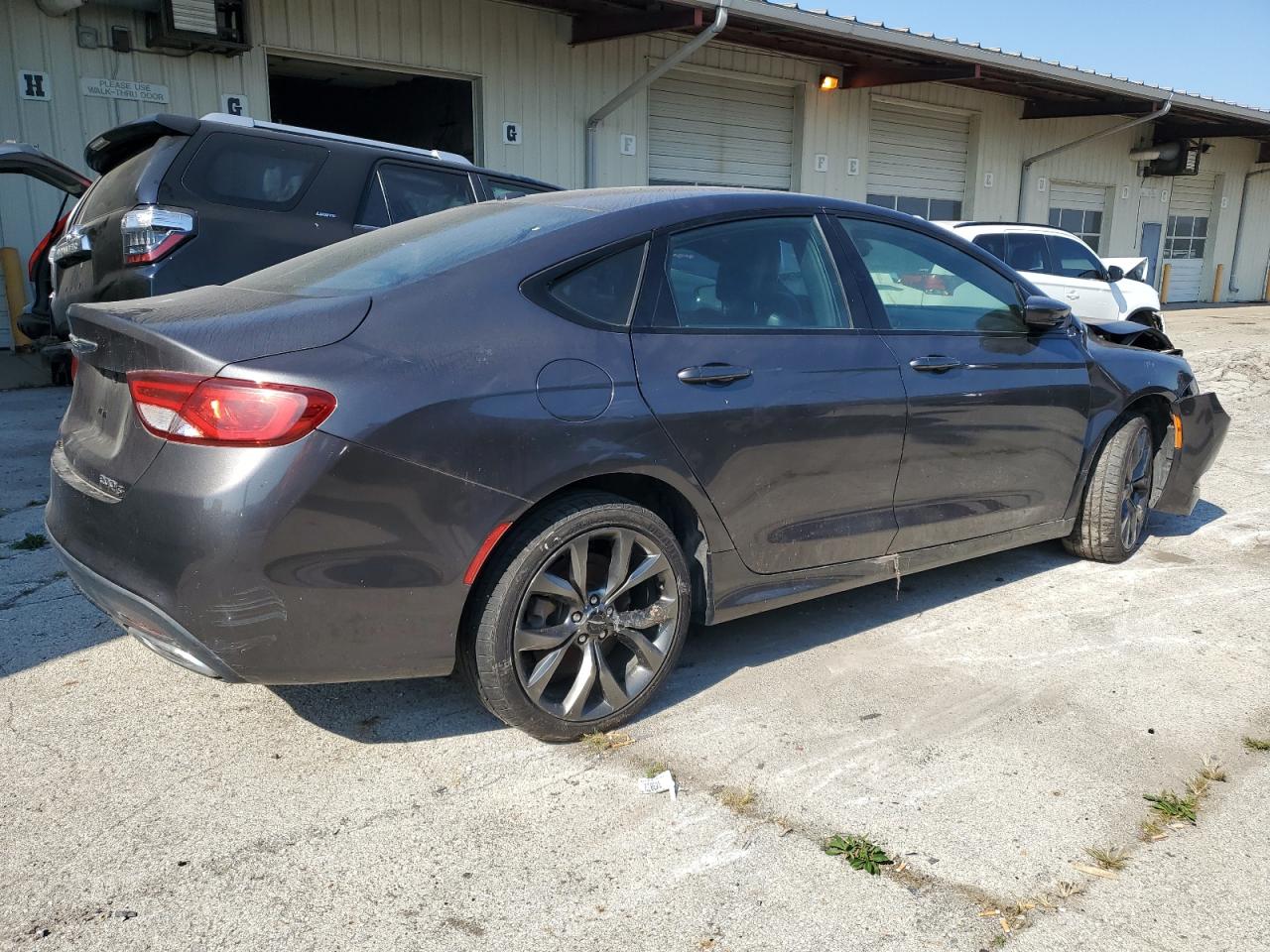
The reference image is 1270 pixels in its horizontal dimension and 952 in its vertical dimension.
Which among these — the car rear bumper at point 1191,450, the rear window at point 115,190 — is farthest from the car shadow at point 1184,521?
the rear window at point 115,190

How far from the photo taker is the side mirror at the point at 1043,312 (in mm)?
4234

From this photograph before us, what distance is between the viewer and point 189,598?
2494 millimetres

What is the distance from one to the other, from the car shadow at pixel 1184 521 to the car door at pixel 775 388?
108 inches

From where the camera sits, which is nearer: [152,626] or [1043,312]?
[152,626]

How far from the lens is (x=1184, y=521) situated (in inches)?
232

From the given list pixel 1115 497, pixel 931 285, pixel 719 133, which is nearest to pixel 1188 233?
pixel 719 133

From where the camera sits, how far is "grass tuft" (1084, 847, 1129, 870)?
2.51 meters

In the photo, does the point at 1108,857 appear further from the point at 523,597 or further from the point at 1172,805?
the point at 523,597

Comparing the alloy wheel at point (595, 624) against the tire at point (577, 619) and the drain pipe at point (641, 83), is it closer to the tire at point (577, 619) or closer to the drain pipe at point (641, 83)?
the tire at point (577, 619)

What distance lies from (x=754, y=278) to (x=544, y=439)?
1.11 meters

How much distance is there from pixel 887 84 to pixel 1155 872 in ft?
51.1

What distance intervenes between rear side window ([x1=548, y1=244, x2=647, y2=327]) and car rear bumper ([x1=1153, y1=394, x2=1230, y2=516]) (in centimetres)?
335

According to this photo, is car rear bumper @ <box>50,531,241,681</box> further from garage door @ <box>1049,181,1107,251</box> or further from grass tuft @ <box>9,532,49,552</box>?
garage door @ <box>1049,181,1107,251</box>

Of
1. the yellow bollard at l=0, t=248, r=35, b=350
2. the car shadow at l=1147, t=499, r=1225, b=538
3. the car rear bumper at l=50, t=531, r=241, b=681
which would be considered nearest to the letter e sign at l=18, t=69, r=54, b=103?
the yellow bollard at l=0, t=248, r=35, b=350
